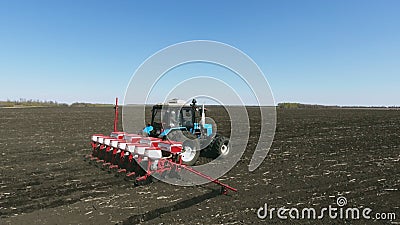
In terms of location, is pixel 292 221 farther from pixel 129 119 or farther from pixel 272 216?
pixel 129 119

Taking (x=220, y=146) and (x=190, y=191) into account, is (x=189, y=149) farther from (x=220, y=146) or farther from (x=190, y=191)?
(x=190, y=191)

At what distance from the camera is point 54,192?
256 inches

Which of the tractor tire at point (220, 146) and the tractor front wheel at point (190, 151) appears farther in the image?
the tractor tire at point (220, 146)

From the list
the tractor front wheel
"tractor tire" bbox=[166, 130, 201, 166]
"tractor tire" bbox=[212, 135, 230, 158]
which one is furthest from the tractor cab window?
"tractor tire" bbox=[212, 135, 230, 158]

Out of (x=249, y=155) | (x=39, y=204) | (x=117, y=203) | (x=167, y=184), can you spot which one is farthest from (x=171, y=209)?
(x=249, y=155)

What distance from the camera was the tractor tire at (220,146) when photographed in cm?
979

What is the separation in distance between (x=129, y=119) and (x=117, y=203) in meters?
12.4

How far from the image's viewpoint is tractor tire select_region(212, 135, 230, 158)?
9.79m

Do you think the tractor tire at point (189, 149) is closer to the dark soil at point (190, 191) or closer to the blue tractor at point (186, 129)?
the blue tractor at point (186, 129)

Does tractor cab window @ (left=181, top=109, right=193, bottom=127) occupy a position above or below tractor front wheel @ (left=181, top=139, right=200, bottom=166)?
above

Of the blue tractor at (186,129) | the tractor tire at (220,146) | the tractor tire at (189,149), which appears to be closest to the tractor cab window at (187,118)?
the blue tractor at (186,129)

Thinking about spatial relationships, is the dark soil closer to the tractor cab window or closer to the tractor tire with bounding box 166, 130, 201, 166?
the tractor tire with bounding box 166, 130, 201, 166

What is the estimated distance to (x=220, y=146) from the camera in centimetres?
980

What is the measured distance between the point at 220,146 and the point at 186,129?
4.18ft
